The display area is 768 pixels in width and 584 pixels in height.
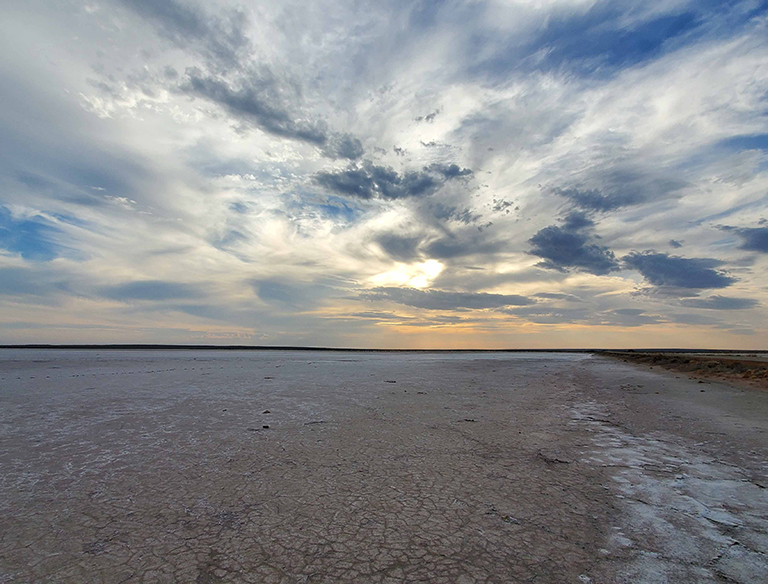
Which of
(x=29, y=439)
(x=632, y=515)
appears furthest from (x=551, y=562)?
(x=29, y=439)

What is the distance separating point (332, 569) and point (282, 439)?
4054 mm

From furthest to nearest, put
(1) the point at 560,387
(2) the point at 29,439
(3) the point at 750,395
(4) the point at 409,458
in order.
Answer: (1) the point at 560,387, (3) the point at 750,395, (2) the point at 29,439, (4) the point at 409,458

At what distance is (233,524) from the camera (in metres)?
3.60

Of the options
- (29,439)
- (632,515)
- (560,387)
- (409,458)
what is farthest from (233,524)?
(560,387)

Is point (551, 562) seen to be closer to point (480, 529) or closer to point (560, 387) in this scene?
point (480, 529)

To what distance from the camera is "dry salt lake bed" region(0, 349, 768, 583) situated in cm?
295

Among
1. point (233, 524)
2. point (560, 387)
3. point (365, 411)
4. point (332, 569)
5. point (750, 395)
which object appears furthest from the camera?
point (560, 387)

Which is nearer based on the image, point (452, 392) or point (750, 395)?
point (750, 395)

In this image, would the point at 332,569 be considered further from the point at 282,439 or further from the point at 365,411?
the point at 365,411

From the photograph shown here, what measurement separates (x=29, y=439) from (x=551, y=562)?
8073 mm

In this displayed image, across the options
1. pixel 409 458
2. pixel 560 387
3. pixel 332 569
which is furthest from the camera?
pixel 560 387

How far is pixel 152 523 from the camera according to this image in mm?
3633

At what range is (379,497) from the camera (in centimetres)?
422

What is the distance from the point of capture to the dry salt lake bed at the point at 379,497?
9.68 feet
